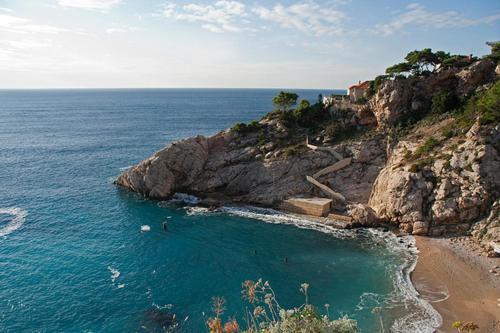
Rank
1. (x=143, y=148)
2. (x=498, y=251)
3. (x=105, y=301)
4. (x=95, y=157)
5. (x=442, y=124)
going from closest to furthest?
(x=105, y=301), (x=498, y=251), (x=442, y=124), (x=95, y=157), (x=143, y=148)

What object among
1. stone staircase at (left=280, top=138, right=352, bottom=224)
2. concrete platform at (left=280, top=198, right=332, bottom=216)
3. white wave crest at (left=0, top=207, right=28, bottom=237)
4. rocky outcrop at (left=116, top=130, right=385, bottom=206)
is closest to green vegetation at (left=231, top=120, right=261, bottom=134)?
rocky outcrop at (left=116, top=130, right=385, bottom=206)

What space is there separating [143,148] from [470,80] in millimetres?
84131

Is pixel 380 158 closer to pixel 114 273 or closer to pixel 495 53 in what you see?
pixel 495 53

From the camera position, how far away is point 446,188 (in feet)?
178

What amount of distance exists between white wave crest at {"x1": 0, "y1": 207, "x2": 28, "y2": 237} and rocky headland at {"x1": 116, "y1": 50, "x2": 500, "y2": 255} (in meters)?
19.1

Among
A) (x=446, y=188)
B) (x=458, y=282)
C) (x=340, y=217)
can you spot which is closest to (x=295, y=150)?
(x=340, y=217)

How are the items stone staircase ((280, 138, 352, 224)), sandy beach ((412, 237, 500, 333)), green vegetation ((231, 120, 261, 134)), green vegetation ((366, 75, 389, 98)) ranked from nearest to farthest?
sandy beach ((412, 237, 500, 333))
stone staircase ((280, 138, 352, 224))
green vegetation ((366, 75, 389, 98))
green vegetation ((231, 120, 261, 134))

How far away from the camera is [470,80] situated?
230 ft

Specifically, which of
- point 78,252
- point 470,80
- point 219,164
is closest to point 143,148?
point 219,164

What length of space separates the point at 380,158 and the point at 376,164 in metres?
1.57

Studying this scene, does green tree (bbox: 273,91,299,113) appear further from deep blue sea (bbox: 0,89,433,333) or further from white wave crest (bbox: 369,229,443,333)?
white wave crest (bbox: 369,229,443,333)

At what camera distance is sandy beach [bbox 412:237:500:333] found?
36938 mm

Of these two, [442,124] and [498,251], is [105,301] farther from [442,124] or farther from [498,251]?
[442,124]

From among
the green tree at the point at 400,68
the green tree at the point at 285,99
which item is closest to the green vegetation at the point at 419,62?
the green tree at the point at 400,68
